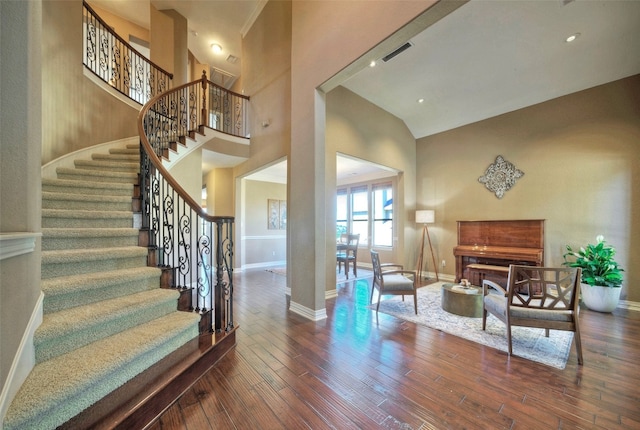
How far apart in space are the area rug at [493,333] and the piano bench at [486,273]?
4.22ft

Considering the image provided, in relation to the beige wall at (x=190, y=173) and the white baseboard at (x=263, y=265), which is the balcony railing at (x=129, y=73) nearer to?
the beige wall at (x=190, y=173)

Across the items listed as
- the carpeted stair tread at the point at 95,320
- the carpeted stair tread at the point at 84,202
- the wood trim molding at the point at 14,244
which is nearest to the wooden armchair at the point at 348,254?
the carpeted stair tread at the point at 95,320

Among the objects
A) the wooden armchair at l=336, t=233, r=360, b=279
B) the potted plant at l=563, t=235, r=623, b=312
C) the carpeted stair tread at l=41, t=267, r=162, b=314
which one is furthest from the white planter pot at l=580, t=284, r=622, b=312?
the carpeted stair tread at l=41, t=267, r=162, b=314

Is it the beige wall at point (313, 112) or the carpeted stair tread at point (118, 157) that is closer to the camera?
the beige wall at point (313, 112)

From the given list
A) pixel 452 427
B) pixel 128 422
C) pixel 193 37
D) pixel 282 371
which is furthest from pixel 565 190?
pixel 193 37

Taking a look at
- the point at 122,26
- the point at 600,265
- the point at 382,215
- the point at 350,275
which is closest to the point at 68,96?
the point at 122,26

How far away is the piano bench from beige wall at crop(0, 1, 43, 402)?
562 centimetres

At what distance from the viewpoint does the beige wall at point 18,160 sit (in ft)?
3.82

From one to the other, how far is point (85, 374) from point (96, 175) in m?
2.89

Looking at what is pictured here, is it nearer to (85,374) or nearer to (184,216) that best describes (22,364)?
(85,374)

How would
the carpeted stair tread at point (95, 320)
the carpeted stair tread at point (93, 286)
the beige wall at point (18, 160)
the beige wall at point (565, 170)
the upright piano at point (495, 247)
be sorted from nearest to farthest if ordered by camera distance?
the beige wall at point (18, 160) < the carpeted stair tread at point (95, 320) < the carpeted stair tread at point (93, 286) < the beige wall at point (565, 170) < the upright piano at point (495, 247)

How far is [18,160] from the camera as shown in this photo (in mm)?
1288

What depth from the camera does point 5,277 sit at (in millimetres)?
1123

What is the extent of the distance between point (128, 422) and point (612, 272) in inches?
227
